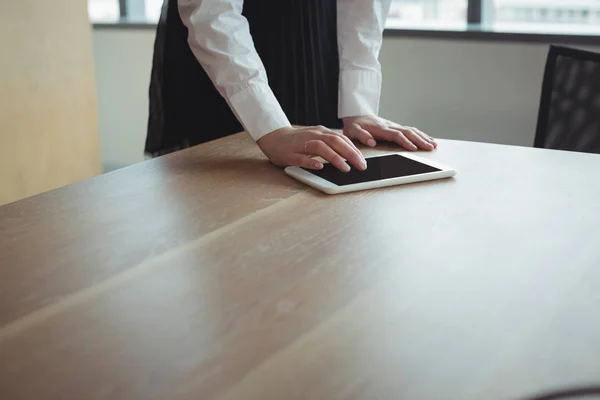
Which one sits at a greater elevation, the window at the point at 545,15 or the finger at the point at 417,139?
the window at the point at 545,15

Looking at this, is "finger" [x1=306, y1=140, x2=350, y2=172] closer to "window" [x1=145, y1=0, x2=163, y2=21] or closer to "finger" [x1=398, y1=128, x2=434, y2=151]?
"finger" [x1=398, y1=128, x2=434, y2=151]

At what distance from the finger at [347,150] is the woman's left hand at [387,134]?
182 mm

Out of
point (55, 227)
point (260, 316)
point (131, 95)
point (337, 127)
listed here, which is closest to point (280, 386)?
point (260, 316)

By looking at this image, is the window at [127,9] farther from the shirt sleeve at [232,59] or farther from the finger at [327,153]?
the finger at [327,153]

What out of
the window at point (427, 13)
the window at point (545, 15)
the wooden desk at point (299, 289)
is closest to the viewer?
the wooden desk at point (299, 289)

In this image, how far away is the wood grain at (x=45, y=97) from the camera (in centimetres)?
267

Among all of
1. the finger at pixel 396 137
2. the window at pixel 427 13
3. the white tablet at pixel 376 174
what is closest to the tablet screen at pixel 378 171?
the white tablet at pixel 376 174

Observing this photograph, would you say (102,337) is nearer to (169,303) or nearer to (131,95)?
(169,303)

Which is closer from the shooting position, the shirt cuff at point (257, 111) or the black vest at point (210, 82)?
the shirt cuff at point (257, 111)

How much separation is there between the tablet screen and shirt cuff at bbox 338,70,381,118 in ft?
1.28

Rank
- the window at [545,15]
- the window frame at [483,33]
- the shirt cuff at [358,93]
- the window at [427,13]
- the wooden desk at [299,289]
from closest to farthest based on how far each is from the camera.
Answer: the wooden desk at [299,289] < the shirt cuff at [358,93] < the window frame at [483,33] < the window at [545,15] < the window at [427,13]

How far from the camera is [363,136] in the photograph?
4.66 ft

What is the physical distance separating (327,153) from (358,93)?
47cm

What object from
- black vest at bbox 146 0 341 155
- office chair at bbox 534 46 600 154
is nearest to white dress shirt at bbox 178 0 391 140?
black vest at bbox 146 0 341 155
